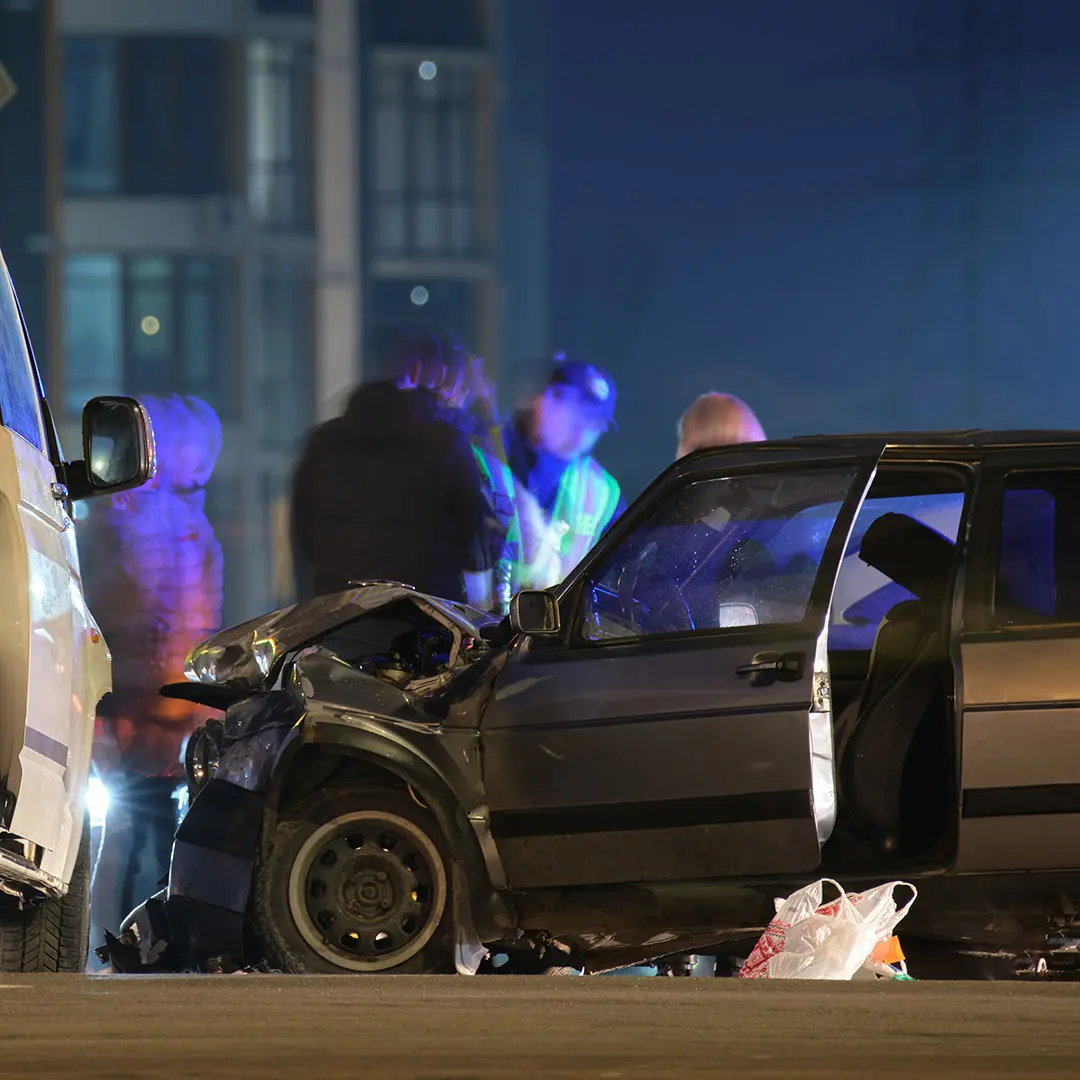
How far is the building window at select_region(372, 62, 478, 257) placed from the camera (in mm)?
10742

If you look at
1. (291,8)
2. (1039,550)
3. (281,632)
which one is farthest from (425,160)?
(1039,550)

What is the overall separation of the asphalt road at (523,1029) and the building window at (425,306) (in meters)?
5.48

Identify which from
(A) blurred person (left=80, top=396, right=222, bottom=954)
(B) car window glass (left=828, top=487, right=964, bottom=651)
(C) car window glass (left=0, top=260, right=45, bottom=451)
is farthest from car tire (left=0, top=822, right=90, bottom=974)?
(A) blurred person (left=80, top=396, right=222, bottom=954)

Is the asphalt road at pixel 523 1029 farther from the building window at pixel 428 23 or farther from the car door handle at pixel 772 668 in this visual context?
the building window at pixel 428 23

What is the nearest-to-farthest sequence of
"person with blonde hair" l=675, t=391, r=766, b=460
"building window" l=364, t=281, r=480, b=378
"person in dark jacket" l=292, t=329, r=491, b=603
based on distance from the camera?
"person in dark jacket" l=292, t=329, r=491, b=603 → "person with blonde hair" l=675, t=391, r=766, b=460 → "building window" l=364, t=281, r=480, b=378

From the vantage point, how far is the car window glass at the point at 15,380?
232 inches

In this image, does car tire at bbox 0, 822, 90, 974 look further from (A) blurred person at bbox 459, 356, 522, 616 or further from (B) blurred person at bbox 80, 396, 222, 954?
(B) blurred person at bbox 80, 396, 222, 954

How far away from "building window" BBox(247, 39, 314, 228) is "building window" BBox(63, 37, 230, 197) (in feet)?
0.49

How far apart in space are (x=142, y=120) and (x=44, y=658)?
600 centimetres

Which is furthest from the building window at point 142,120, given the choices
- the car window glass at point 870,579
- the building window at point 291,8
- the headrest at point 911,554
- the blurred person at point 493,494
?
the headrest at point 911,554

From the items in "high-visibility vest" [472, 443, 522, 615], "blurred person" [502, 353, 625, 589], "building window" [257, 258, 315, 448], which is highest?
"building window" [257, 258, 315, 448]

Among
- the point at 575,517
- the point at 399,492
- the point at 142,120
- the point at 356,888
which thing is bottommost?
the point at 356,888

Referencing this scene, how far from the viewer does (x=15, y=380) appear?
615cm

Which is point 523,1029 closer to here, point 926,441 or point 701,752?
point 701,752
